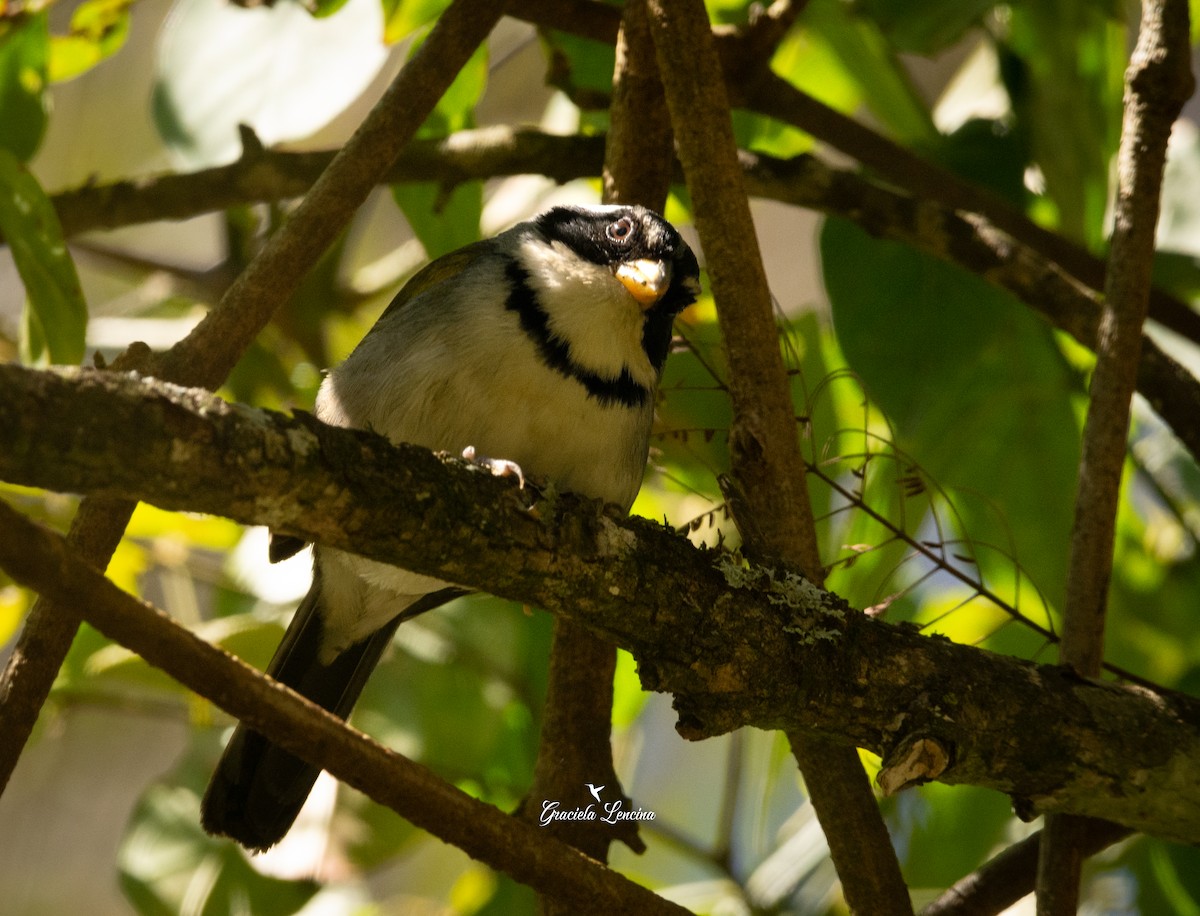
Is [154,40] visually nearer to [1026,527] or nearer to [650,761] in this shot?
[650,761]

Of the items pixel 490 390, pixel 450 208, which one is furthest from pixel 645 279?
pixel 450 208

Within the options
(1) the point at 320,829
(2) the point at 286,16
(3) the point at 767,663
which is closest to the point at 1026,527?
(3) the point at 767,663

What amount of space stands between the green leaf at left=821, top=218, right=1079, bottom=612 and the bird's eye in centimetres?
59

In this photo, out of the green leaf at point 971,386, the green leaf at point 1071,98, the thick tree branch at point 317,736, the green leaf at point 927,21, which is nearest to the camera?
the thick tree branch at point 317,736

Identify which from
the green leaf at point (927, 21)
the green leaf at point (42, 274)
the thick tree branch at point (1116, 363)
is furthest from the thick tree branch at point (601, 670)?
the green leaf at point (42, 274)

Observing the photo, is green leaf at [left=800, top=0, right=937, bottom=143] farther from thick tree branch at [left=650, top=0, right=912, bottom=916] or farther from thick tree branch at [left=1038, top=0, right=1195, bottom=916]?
thick tree branch at [left=650, top=0, right=912, bottom=916]

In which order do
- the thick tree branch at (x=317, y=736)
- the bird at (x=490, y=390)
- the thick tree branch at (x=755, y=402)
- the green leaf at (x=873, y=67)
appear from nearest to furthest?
the thick tree branch at (x=317, y=736) → the thick tree branch at (x=755, y=402) → the bird at (x=490, y=390) → the green leaf at (x=873, y=67)

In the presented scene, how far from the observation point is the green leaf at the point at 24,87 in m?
2.67

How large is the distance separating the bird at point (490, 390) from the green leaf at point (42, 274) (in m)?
0.48

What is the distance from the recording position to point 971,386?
9.36 feet

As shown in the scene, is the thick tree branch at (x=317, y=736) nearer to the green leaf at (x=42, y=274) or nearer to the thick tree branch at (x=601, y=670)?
the thick tree branch at (x=601, y=670)
